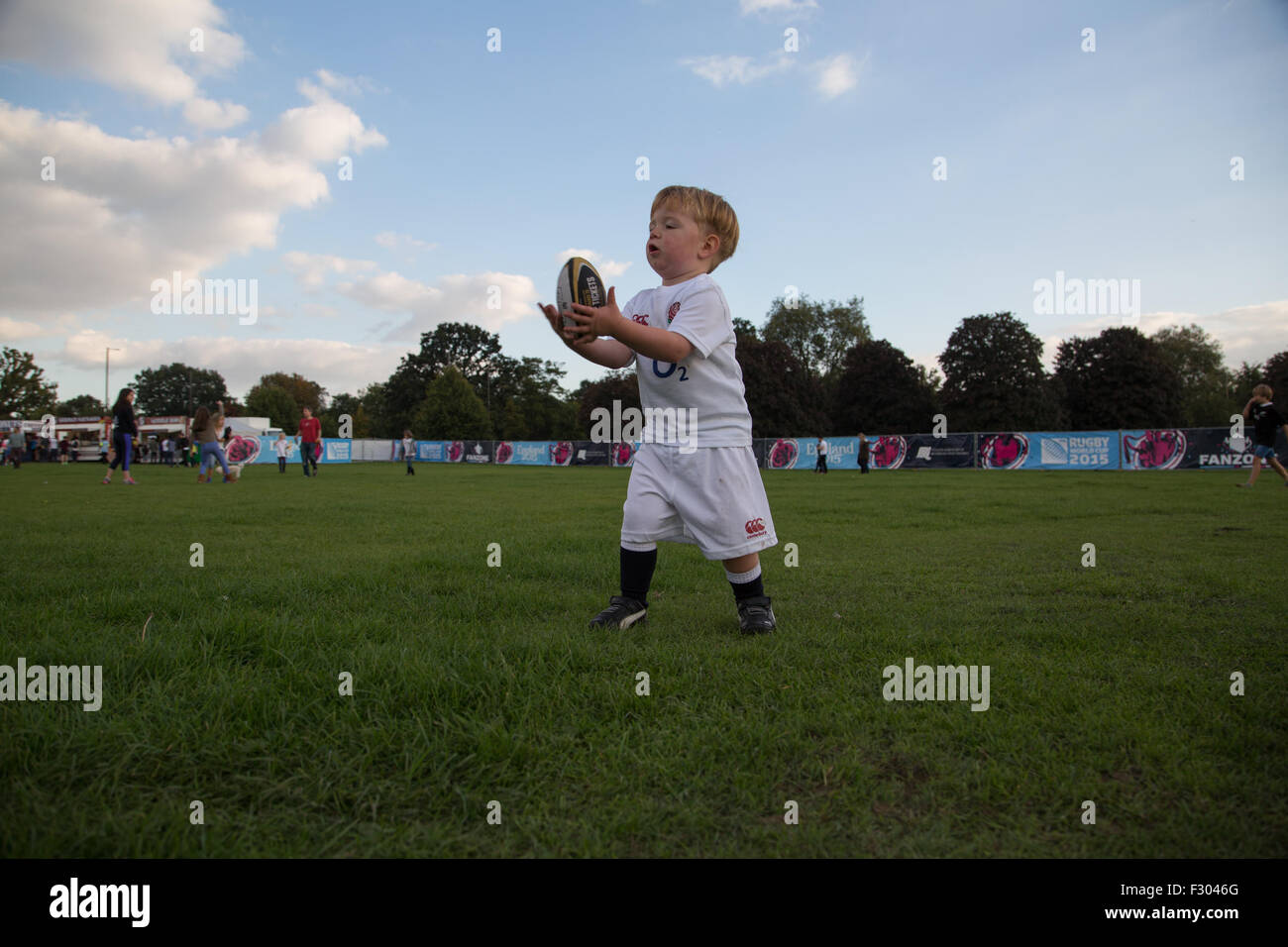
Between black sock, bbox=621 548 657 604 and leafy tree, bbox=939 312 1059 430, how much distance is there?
61170mm

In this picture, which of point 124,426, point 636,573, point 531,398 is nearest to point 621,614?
point 636,573

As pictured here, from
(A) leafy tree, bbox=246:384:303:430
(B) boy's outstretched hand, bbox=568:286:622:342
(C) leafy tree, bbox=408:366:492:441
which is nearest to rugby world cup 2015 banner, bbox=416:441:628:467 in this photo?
(C) leafy tree, bbox=408:366:492:441

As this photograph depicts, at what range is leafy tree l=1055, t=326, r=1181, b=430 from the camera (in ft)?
195

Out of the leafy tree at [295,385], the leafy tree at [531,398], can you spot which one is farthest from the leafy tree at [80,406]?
the leafy tree at [531,398]

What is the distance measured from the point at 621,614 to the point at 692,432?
1057 mm

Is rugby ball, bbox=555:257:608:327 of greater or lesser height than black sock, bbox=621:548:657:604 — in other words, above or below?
above

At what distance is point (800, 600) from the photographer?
471 centimetres

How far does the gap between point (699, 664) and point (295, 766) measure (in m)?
1.59

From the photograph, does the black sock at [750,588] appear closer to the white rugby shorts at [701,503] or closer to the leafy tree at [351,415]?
the white rugby shorts at [701,503]

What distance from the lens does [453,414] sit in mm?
81500

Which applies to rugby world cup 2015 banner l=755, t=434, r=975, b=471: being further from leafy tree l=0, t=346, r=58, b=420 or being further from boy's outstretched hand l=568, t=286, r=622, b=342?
leafy tree l=0, t=346, r=58, b=420

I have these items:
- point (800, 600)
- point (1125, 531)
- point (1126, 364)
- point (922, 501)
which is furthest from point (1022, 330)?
point (800, 600)

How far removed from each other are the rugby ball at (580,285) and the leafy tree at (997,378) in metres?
61.7
